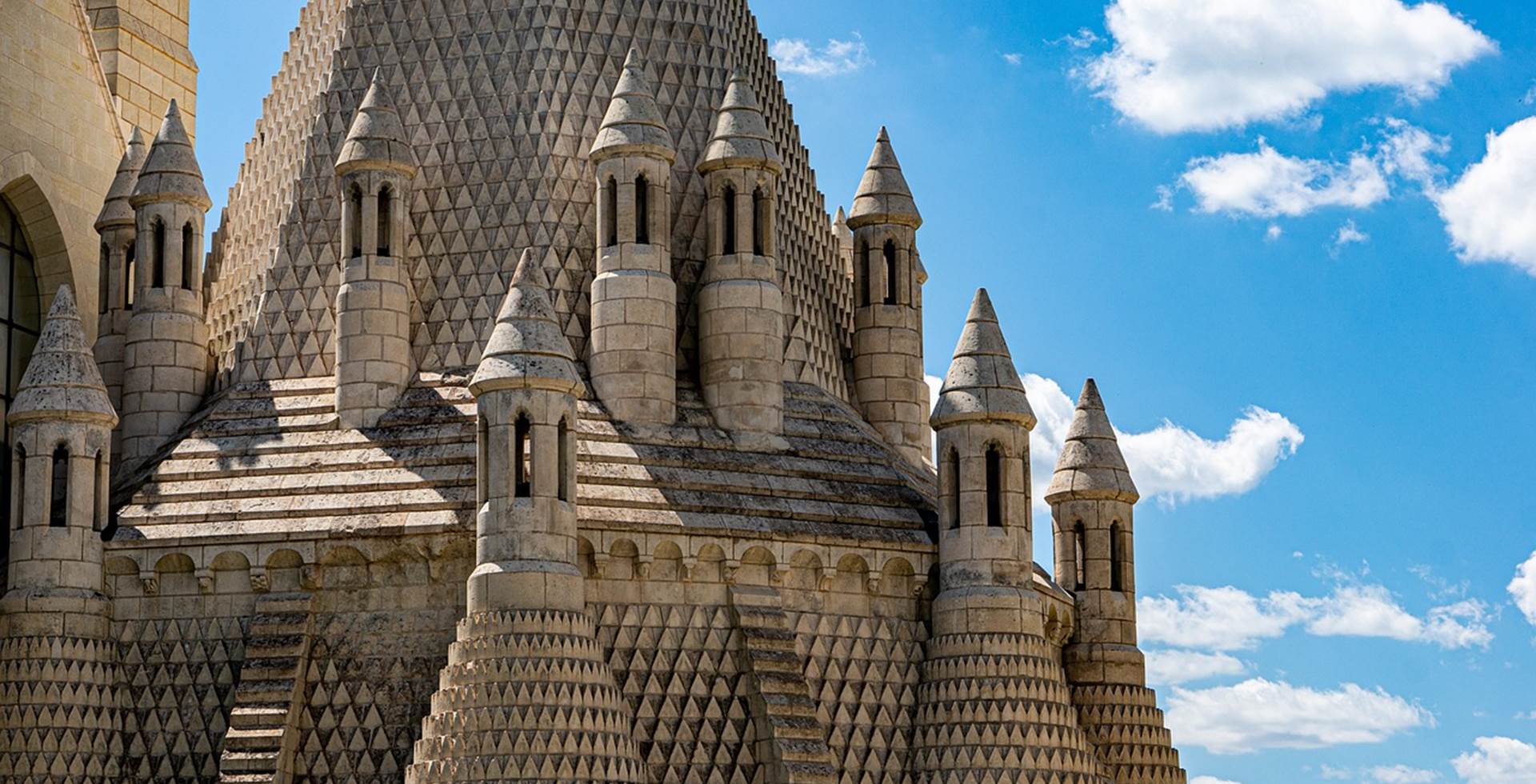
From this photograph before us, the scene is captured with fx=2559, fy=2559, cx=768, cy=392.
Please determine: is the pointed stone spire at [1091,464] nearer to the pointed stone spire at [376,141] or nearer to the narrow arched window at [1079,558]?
the narrow arched window at [1079,558]

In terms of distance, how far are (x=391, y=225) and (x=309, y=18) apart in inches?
192

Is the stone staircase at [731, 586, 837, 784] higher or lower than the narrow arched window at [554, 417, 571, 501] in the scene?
lower

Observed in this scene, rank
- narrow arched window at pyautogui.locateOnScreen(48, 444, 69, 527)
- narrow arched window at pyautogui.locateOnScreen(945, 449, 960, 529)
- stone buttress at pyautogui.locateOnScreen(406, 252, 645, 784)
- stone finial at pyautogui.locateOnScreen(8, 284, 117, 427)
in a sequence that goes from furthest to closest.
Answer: narrow arched window at pyautogui.locateOnScreen(945, 449, 960, 529) → stone finial at pyautogui.locateOnScreen(8, 284, 117, 427) → narrow arched window at pyautogui.locateOnScreen(48, 444, 69, 527) → stone buttress at pyautogui.locateOnScreen(406, 252, 645, 784)

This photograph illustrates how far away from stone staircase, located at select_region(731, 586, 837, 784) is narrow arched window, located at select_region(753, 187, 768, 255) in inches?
194

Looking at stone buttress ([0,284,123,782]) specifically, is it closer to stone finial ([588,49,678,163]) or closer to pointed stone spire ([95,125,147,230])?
pointed stone spire ([95,125,147,230])

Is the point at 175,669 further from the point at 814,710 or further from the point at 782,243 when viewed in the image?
the point at 782,243

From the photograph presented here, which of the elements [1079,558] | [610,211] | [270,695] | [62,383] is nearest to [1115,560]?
[1079,558]

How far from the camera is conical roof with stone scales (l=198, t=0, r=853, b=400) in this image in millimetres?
33406

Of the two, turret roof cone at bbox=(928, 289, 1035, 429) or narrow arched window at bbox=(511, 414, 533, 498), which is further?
turret roof cone at bbox=(928, 289, 1035, 429)

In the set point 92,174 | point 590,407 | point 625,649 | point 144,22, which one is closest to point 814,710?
point 625,649

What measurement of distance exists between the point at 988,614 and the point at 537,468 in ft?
20.0

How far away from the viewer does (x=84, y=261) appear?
125 ft

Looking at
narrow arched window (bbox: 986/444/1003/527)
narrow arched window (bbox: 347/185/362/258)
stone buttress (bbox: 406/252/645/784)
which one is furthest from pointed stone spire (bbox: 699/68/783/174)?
narrow arched window (bbox: 986/444/1003/527)

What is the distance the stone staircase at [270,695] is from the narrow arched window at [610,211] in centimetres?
602
